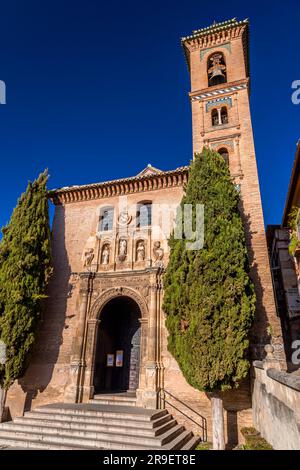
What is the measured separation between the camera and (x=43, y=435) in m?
8.71

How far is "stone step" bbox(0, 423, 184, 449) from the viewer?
25.8ft

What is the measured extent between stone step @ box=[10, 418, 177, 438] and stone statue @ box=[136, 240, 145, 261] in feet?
21.5

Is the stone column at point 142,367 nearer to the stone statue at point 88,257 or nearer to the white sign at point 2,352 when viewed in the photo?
the stone statue at point 88,257

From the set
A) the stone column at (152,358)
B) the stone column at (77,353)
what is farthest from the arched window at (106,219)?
the stone column at (152,358)

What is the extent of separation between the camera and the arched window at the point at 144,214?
1472 cm

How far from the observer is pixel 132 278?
13391 mm

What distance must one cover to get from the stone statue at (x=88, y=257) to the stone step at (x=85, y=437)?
6.88m

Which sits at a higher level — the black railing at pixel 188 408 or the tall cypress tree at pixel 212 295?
the tall cypress tree at pixel 212 295

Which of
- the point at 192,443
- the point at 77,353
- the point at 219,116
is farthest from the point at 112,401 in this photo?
the point at 219,116

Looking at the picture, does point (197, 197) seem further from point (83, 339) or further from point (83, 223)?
point (83, 339)

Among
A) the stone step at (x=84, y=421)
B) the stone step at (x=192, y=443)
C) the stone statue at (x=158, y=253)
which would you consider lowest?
the stone step at (x=192, y=443)

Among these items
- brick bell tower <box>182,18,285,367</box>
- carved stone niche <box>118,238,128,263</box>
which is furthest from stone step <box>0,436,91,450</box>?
carved stone niche <box>118,238,128,263</box>

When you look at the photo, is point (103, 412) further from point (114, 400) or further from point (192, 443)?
point (192, 443)

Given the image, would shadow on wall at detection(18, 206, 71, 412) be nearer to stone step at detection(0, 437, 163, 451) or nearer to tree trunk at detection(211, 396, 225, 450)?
stone step at detection(0, 437, 163, 451)
